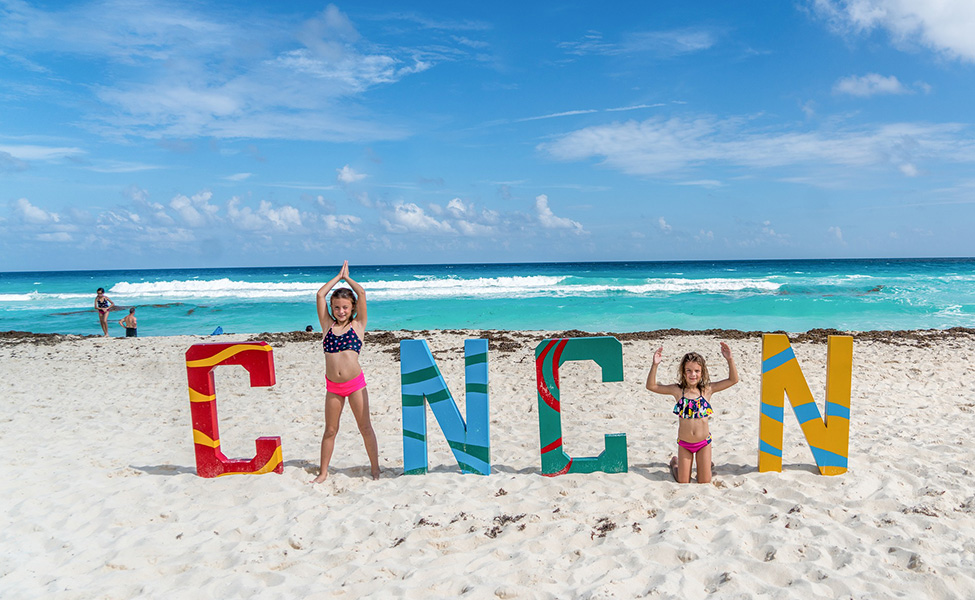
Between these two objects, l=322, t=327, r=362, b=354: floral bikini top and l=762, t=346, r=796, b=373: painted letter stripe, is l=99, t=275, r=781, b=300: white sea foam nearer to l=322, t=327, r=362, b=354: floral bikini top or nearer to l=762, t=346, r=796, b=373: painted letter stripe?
l=762, t=346, r=796, b=373: painted letter stripe

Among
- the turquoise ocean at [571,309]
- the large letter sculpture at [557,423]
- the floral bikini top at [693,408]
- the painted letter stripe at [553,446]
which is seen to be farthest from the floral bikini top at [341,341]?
the turquoise ocean at [571,309]

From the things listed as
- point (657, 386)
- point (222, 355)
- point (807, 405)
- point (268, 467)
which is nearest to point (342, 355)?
point (222, 355)

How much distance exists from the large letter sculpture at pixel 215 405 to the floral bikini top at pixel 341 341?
0.65 metres

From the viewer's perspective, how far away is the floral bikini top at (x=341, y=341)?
4.96m

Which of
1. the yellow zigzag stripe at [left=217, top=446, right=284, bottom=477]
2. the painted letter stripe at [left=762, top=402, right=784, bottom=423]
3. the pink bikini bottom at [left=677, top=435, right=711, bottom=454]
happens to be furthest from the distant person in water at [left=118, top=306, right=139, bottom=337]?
the painted letter stripe at [left=762, top=402, right=784, bottom=423]

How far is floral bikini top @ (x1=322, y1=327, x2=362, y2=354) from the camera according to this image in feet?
16.3

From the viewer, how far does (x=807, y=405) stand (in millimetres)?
4934

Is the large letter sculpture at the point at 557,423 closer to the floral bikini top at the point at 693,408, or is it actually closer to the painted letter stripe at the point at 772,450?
the floral bikini top at the point at 693,408

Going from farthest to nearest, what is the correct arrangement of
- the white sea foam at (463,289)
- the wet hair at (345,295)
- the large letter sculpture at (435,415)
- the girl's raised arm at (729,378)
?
the white sea foam at (463,289)
the large letter sculpture at (435,415)
the wet hair at (345,295)
the girl's raised arm at (729,378)

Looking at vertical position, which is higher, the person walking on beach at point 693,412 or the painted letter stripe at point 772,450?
the person walking on beach at point 693,412

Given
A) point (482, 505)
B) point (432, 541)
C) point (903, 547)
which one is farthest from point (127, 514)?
point (903, 547)

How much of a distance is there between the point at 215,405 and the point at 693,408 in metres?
4.43

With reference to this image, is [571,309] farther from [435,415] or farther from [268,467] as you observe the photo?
[268,467]

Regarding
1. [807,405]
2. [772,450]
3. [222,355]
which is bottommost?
[772,450]
